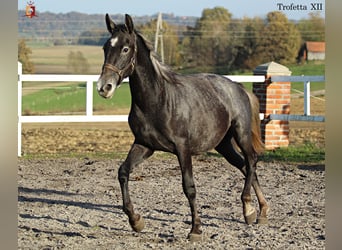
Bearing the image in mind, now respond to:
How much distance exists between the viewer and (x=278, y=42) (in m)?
35.6

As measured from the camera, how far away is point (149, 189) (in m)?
7.48

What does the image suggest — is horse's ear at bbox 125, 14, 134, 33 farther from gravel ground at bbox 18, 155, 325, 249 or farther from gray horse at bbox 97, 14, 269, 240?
gravel ground at bbox 18, 155, 325, 249

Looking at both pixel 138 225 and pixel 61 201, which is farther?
pixel 61 201

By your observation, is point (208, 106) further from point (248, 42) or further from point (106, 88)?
point (248, 42)

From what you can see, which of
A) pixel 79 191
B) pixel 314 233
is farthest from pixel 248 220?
pixel 79 191

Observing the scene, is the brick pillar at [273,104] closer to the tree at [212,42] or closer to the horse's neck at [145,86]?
the horse's neck at [145,86]

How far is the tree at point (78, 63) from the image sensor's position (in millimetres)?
33000

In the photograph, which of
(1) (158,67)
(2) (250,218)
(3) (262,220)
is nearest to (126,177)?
(1) (158,67)

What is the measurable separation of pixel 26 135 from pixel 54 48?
2300cm

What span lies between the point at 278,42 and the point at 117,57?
3212cm

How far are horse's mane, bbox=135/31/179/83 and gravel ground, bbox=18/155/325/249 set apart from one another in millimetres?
1290

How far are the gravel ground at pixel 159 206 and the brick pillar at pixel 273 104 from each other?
4.60ft
